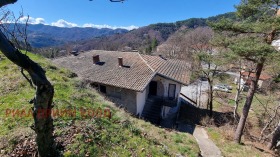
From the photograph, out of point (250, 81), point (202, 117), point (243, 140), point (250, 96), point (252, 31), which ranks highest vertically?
point (252, 31)

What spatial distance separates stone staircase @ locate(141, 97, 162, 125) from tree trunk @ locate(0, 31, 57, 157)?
13.1 m

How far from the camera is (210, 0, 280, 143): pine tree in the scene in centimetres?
915

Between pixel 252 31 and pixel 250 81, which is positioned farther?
pixel 250 81

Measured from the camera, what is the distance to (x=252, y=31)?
10.3m

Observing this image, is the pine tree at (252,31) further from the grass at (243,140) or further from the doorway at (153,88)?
the doorway at (153,88)

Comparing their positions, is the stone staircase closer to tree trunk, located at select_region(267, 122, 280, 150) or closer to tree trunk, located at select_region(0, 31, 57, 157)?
tree trunk, located at select_region(267, 122, 280, 150)

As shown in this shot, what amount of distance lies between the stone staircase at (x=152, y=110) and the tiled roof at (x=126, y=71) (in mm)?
3078

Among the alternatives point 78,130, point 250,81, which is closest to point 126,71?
point 78,130

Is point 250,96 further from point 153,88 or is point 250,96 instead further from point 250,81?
point 153,88

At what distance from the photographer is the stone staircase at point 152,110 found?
1722 centimetres

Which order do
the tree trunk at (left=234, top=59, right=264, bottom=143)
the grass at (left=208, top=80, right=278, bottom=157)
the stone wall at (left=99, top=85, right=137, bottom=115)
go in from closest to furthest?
the tree trunk at (left=234, top=59, right=264, bottom=143)
the grass at (left=208, top=80, right=278, bottom=157)
the stone wall at (left=99, top=85, right=137, bottom=115)

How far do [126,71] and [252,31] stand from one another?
11314 millimetres

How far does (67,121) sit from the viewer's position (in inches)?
251

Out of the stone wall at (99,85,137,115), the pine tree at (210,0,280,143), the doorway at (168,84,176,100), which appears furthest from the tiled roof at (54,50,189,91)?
the pine tree at (210,0,280,143)
